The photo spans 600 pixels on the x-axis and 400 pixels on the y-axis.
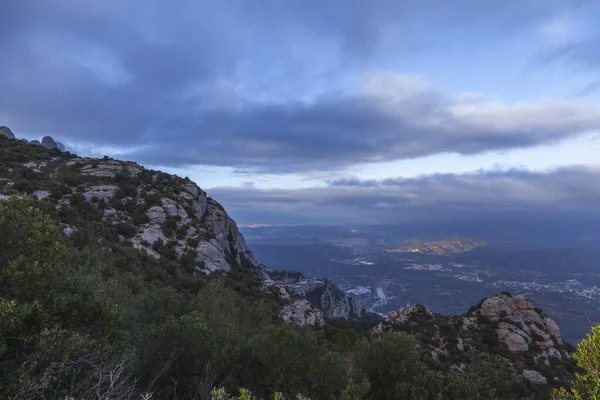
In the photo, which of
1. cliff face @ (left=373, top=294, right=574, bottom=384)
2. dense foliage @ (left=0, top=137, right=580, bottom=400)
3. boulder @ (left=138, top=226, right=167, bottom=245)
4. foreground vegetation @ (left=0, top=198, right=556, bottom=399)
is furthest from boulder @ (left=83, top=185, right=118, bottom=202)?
cliff face @ (left=373, top=294, right=574, bottom=384)

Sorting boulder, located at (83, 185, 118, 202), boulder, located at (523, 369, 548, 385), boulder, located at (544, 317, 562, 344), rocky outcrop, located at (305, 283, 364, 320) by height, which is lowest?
rocky outcrop, located at (305, 283, 364, 320)

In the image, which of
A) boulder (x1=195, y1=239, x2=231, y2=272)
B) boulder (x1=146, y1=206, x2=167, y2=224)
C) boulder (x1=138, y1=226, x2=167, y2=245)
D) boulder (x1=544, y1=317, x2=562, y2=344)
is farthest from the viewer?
boulder (x1=146, y1=206, x2=167, y2=224)

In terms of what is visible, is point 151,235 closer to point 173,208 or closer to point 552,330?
point 173,208

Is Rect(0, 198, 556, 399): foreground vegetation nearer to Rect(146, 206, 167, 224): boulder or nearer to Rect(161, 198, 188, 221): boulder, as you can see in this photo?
Rect(146, 206, 167, 224): boulder

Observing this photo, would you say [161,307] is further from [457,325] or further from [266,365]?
[457,325]

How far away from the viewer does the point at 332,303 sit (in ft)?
285

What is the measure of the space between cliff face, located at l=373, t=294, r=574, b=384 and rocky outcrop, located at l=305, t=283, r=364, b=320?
36.4m

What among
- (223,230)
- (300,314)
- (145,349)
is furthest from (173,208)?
(145,349)

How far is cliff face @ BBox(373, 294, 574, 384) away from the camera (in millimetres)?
37625

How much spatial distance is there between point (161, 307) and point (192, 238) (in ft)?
95.6

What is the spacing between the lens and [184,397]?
51.3 ft

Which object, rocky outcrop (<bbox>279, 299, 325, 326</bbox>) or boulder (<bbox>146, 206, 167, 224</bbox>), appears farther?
boulder (<bbox>146, 206, 167, 224</bbox>)

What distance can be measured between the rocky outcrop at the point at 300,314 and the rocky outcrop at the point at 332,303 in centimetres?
3004

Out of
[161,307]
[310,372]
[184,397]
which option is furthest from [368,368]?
[161,307]
